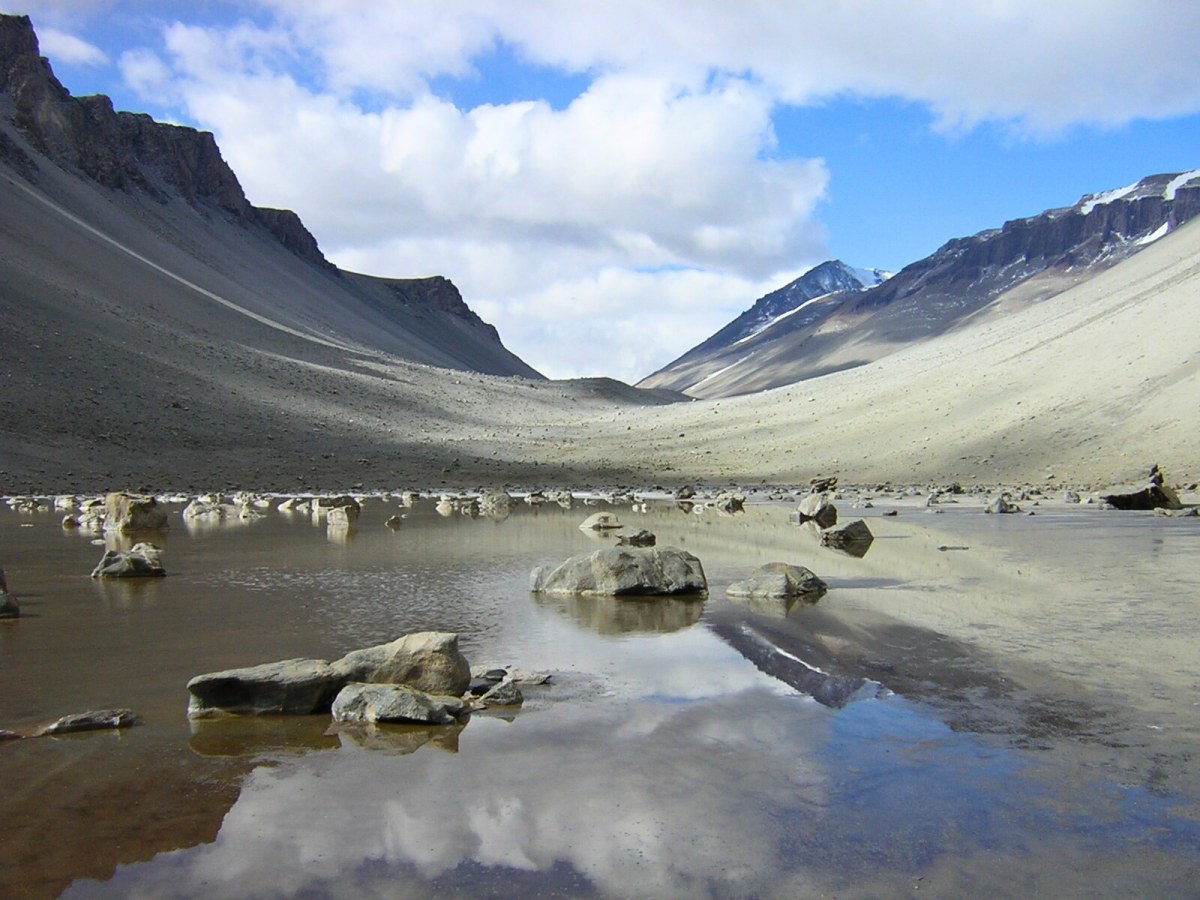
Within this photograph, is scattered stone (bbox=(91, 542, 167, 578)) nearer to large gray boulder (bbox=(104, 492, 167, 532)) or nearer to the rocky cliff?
A: large gray boulder (bbox=(104, 492, 167, 532))

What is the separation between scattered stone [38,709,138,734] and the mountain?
182 feet

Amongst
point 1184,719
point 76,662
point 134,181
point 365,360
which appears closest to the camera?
point 1184,719

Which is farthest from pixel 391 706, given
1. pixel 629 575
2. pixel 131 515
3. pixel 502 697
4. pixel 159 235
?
pixel 159 235

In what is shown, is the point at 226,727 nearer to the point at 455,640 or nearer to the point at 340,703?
the point at 340,703

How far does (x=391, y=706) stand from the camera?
7.12 metres

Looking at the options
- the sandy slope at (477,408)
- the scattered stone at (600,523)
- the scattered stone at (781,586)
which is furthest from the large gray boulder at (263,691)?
the sandy slope at (477,408)

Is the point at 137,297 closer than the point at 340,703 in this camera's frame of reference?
No

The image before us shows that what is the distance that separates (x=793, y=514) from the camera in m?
29.4

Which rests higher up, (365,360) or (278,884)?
(365,360)

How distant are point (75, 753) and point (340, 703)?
1.77 metres

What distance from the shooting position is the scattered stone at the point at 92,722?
6746mm

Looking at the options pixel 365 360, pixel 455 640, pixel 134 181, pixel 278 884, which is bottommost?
pixel 278 884

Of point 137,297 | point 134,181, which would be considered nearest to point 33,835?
point 137,297

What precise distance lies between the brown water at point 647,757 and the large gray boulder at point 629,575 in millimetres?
465
